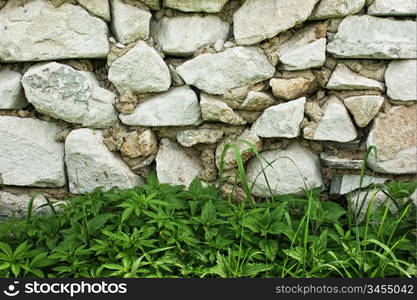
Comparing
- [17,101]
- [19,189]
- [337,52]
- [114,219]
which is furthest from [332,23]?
[19,189]

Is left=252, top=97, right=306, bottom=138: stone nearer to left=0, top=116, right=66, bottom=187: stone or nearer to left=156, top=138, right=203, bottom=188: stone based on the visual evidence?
left=156, top=138, right=203, bottom=188: stone

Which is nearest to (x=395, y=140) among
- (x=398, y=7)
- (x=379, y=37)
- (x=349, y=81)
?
(x=349, y=81)

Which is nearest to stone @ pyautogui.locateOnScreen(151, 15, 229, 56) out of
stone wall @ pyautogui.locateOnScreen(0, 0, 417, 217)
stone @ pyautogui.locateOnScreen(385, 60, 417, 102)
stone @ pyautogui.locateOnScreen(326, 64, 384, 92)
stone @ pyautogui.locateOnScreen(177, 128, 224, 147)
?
stone wall @ pyautogui.locateOnScreen(0, 0, 417, 217)

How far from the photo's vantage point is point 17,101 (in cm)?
239

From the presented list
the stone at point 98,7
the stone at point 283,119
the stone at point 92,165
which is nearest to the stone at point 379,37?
the stone at point 283,119

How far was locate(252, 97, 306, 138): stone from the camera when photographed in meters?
2.29

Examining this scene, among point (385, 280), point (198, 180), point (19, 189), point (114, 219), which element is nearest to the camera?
point (385, 280)

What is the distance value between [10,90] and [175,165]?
80 centimetres

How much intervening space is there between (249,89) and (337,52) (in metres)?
0.40

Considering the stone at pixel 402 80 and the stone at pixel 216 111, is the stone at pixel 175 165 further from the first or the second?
the stone at pixel 402 80

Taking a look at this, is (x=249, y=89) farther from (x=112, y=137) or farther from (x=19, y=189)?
(x=19, y=189)

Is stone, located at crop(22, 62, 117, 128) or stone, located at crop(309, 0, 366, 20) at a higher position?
stone, located at crop(309, 0, 366, 20)

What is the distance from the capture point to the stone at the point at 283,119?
2295mm

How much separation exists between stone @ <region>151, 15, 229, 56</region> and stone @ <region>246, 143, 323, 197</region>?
569 mm
